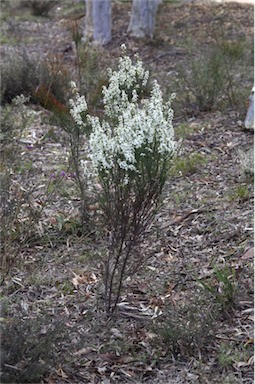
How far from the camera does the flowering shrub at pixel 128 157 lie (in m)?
3.43

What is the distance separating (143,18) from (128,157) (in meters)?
9.36

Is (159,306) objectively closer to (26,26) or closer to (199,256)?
(199,256)

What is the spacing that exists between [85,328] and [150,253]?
984 millimetres

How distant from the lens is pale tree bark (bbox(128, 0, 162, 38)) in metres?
12.3

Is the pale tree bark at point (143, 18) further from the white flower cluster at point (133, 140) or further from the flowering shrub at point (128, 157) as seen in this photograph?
the white flower cluster at point (133, 140)

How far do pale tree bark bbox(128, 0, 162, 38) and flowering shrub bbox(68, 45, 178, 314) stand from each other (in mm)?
8502

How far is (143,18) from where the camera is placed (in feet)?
40.4

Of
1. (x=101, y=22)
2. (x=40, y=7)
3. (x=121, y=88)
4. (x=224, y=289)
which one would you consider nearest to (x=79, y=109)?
(x=121, y=88)

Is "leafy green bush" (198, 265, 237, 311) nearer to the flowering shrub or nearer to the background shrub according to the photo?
the flowering shrub

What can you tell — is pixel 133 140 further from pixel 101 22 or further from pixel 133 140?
pixel 101 22

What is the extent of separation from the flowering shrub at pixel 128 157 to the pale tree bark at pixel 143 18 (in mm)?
8502

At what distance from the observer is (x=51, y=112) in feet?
24.5

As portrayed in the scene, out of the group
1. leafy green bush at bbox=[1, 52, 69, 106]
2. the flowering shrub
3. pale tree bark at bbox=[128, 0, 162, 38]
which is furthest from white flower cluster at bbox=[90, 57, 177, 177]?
pale tree bark at bbox=[128, 0, 162, 38]

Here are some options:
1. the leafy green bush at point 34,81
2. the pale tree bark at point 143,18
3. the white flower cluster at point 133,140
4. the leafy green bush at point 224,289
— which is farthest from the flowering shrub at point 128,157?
the pale tree bark at point 143,18
